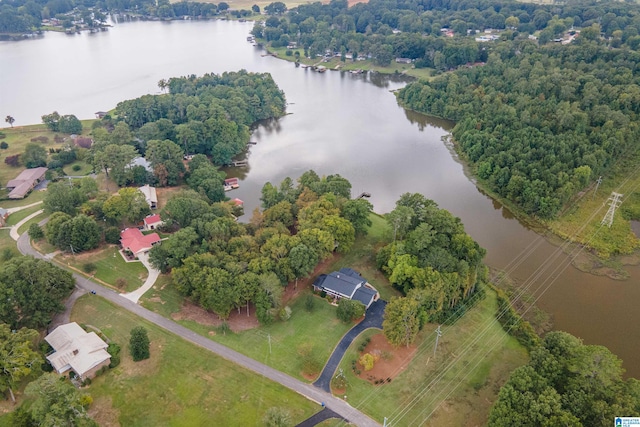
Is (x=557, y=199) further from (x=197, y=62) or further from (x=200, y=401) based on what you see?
(x=197, y=62)

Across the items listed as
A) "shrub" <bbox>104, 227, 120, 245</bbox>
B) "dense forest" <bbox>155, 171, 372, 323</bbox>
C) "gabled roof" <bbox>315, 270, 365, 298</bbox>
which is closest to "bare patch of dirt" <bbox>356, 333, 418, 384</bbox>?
"gabled roof" <bbox>315, 270, 365, 298</bbox>

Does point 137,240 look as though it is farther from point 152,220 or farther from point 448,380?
point 448,380

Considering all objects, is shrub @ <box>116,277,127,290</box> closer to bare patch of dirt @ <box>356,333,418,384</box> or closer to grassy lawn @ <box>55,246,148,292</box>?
grassy lawn @ <box>55,246,148,292</box>

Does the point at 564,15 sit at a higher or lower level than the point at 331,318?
higher

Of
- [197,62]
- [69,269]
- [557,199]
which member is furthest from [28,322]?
[197,62]

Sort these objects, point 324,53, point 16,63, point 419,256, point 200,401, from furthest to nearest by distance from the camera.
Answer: point 324,53
point 16,63
point 419,256
point 200,401

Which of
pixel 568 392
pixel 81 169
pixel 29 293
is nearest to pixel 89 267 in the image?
pixel 29 293

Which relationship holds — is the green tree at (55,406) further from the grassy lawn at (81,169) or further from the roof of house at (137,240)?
the grassy lawn at (81,169)
